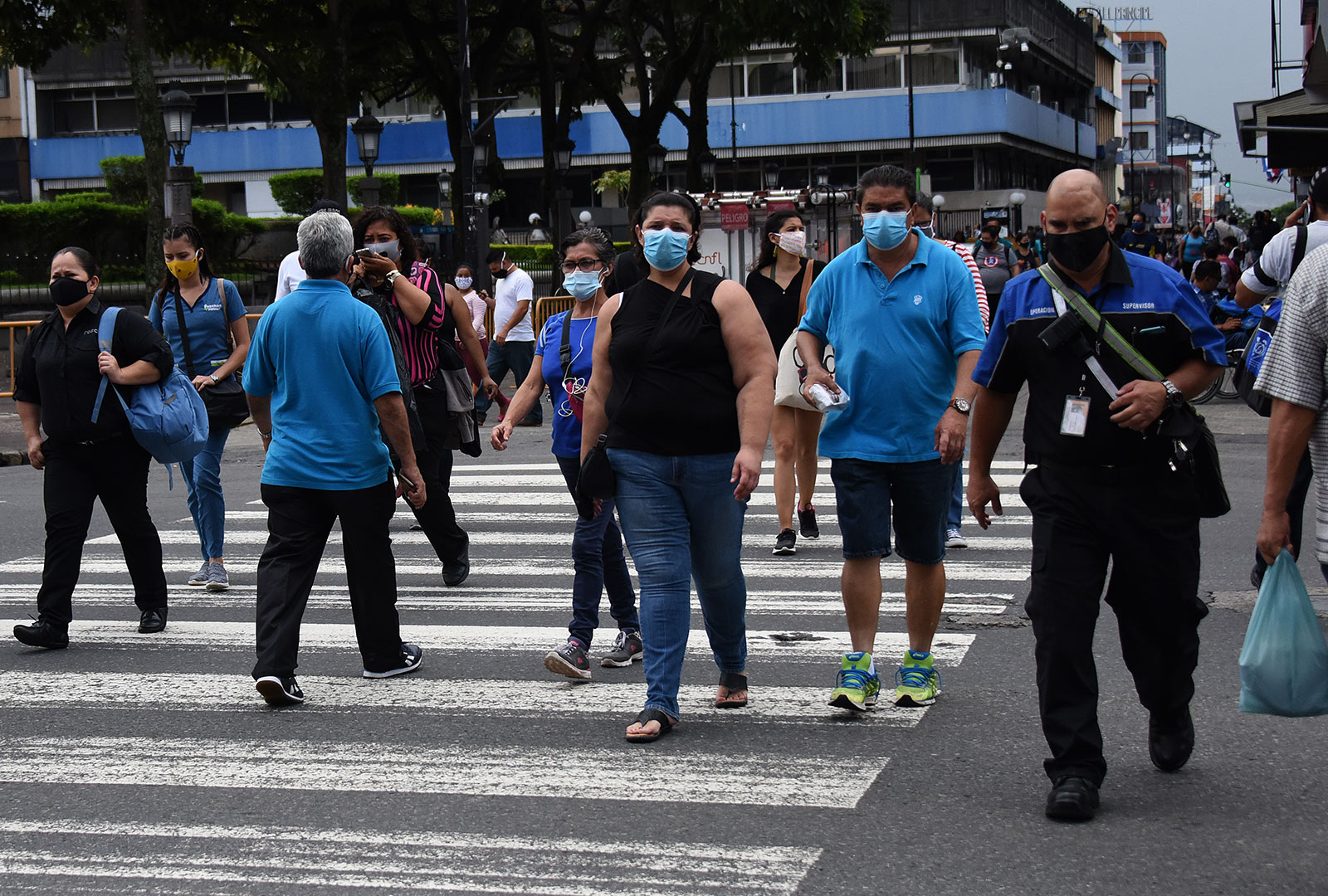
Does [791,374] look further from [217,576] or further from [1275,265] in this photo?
[217,576]

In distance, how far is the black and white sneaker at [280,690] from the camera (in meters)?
5.97

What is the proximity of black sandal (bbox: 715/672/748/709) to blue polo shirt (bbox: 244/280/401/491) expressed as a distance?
5.64 ft

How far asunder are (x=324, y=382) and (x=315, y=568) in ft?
2.62

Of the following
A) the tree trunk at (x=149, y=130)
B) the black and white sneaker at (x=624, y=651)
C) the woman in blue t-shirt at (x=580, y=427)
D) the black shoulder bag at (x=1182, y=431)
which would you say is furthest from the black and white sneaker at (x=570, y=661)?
the tree trunk at (x=149, y=130)

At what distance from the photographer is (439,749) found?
538 cm

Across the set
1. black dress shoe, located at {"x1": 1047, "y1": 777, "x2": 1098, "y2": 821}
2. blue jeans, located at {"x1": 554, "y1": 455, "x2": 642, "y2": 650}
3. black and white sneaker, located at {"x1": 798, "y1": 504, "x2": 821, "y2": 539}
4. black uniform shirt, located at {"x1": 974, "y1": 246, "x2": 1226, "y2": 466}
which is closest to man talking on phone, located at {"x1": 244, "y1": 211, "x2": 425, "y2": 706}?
blue jeans, located at {"x1": 554, "y1": 455, "x2": 642, "y2": 650}

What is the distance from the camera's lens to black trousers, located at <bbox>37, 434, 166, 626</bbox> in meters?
7.25

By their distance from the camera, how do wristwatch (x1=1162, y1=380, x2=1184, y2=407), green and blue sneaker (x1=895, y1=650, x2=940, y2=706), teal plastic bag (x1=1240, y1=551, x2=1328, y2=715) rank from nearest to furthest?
1. teal plastic bag (x1=1240, y1=551, x2=1328, y2=715)
2. wristwatch (x1=1162, y1=380, x2=1184, y2=407)
3. green and blue sneaker (x1=895, y1=650, x2=940, y2=706)

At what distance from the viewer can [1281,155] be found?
1755 cm

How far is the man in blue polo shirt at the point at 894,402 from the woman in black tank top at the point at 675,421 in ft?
1.17

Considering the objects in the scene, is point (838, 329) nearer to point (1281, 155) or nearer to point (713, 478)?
point (713, 478)

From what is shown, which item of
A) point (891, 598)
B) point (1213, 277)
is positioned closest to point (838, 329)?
point (891, 598)

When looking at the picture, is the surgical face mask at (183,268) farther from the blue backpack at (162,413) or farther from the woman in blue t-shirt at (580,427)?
the woman in blue t-shirt at (580,427)

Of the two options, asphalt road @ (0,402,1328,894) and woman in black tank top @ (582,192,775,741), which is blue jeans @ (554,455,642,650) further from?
woman in black tank top @ (582,192,775,741)
